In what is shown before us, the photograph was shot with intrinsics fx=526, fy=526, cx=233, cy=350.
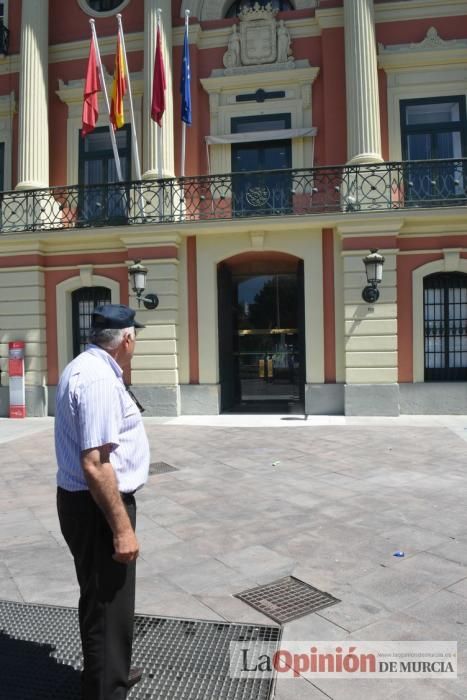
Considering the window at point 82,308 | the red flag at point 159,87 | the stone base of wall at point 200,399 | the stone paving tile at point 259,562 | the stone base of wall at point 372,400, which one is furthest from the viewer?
the window at point 82,308

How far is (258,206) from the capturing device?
12992mm

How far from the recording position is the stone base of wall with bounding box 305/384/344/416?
12.7 m

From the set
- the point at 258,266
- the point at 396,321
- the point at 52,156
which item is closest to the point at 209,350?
the point at 258,266

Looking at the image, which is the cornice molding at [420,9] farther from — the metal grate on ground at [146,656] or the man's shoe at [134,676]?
the man's shoe at [134,676]

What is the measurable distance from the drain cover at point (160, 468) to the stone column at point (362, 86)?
340 inches

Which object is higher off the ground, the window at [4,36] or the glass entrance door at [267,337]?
the window at [4,36]

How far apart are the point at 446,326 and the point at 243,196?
5912mm

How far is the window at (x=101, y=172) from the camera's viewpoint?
13695 millimetres

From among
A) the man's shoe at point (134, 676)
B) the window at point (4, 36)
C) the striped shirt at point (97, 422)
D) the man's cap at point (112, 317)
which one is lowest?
the man's shoe at point (134, 676)

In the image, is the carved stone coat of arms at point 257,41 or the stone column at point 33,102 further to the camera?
the stone column at point 33,102

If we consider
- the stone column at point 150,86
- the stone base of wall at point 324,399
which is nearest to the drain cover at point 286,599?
the stone base of wall at point 324,399

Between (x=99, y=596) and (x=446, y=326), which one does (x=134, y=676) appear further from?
Answer: (x=446, y=326)

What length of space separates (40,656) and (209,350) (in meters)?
10.3

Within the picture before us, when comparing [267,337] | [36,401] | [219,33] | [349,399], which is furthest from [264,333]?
[219,33]
